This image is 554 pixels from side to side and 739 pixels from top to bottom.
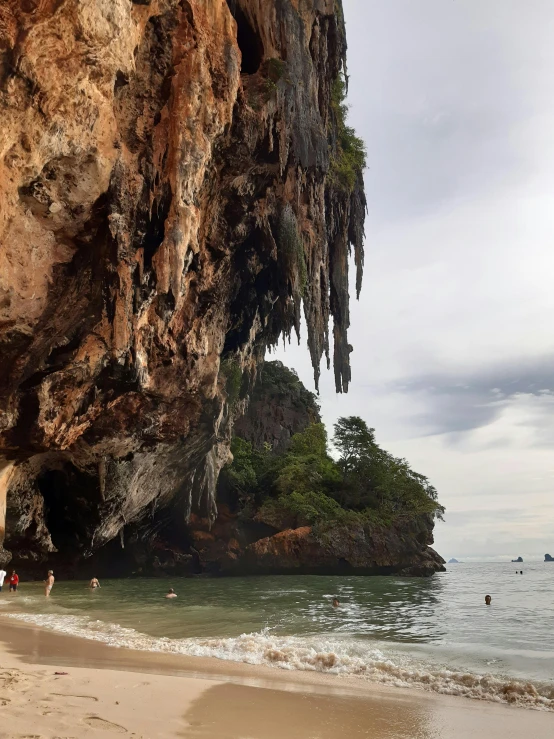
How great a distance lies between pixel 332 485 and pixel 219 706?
34.5 m

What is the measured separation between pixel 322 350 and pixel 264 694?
57.6 ft

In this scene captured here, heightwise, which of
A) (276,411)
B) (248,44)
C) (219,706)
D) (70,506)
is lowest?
(219,706)

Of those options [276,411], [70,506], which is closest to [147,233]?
[70,506]

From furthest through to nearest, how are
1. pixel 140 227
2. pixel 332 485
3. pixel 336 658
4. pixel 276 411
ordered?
pixel 276 411 < pixel 332 485 < pixel 140 227 < pixel 336 658

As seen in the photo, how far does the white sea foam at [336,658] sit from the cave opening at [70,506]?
36.1 ft

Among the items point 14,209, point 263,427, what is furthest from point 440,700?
point 263,427

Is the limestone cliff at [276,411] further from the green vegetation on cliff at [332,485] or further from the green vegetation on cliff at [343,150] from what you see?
the green vegetation on cliff at [343,150]

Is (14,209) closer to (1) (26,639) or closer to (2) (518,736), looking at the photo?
(1) (26,639)

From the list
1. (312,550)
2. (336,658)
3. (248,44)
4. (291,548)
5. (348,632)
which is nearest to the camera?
(336,658)

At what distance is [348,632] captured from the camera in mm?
9867

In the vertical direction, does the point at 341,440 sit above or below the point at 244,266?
below

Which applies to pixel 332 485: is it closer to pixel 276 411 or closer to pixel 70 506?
pixel 276 411

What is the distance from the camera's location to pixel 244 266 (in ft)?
63.2

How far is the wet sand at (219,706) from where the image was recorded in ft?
12.3
